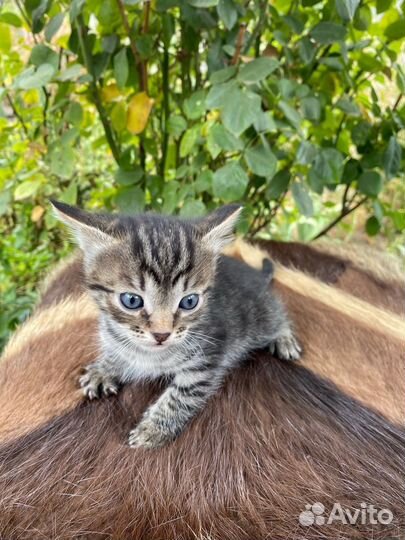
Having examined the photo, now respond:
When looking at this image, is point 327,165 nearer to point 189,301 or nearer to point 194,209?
point 194,209

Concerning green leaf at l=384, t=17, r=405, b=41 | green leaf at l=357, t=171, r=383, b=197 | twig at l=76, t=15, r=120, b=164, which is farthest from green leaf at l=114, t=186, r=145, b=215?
green leaf at l=384, t=17, r=405, b=41

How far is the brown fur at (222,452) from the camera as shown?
80cm

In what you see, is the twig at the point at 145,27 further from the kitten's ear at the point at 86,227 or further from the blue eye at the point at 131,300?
the blue eye at the point at 131,300

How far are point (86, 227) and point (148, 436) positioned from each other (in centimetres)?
38

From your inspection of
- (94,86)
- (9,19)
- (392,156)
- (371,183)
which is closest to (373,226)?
(371,183)

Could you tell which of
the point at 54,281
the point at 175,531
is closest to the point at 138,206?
the point at 54,281

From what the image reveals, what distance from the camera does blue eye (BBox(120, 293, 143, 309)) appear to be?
3.29 ft

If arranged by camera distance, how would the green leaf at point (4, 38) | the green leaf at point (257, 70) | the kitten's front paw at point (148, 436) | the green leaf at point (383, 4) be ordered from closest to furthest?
the kitten's front paw at point (148, 436), the green leaf at point (257, 70), the green leaf at point (383, 4), the green leaf at point (4, 38)

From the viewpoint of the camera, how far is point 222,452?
0.89m

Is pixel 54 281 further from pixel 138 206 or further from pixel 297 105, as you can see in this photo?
pixel 297 105

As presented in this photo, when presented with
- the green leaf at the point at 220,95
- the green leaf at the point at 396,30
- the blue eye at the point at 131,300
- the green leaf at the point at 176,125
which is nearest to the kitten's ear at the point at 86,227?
the blue eye at the point at 131,300

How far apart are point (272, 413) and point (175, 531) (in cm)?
26

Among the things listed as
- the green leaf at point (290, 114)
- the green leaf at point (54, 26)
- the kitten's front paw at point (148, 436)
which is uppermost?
the green leaf at point (54, 26)

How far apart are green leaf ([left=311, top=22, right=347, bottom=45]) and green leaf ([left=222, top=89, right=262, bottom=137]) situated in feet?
0.92
